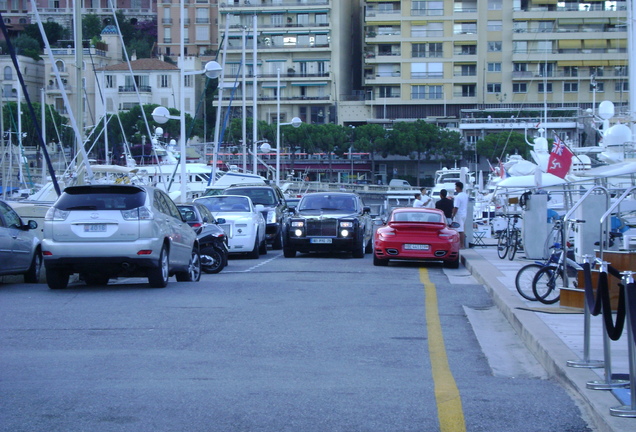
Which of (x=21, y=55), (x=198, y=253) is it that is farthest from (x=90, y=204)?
(x=21, y=55)

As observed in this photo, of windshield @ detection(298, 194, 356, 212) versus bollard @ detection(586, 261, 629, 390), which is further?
windshield @ detection(298, 194, 356, 212)

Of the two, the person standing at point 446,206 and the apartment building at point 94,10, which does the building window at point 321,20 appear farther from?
the person standing at point 446,206

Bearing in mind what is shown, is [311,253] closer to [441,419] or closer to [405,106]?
[441,419]

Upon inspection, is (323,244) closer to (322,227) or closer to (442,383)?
(322,227)

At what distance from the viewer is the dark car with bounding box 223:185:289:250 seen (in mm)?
29406

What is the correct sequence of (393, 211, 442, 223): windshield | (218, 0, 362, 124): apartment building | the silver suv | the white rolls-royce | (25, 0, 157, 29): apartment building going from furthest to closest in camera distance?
(25, 0, 157, 29): apartment building → (218, 0, 362, 124): apartment building → the white rolls-royce → (393, 211, 442, 223): windshield → the silver suv

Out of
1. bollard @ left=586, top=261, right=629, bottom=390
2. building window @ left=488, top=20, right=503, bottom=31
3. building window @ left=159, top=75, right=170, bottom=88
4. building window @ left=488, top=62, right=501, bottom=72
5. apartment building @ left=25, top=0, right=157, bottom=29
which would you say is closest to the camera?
bollard @ left=586, top=261, right=629, bottom=390

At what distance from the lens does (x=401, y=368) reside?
30.2 feet

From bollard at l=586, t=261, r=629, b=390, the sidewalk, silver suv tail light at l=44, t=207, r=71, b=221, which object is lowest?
the sidewalk

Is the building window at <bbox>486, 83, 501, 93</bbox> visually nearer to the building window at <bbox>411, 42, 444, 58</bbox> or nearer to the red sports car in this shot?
the building window at <bbox>411, 42, 444, 58</bbox>

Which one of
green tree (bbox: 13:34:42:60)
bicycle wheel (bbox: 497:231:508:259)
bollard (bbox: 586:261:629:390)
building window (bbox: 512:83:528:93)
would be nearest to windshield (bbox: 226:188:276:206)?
bicycle wheel (bbox: 497:231:508:259)

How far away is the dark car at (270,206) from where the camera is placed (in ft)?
96.5

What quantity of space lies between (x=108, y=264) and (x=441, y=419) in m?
9.37

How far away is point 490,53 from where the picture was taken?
297 ft
